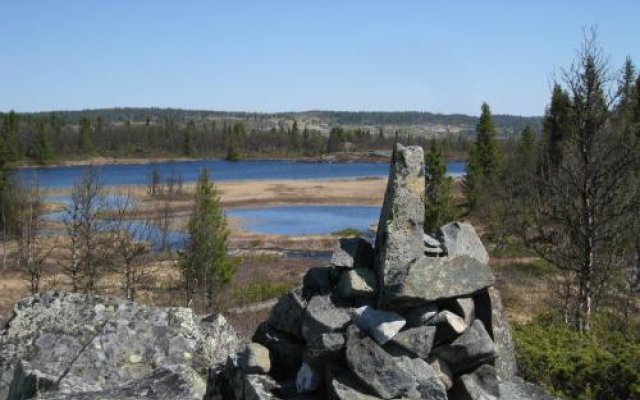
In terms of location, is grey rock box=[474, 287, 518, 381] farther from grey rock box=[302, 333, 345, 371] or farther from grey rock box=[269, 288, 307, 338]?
grey rock box=[269, 288, 307, 338]

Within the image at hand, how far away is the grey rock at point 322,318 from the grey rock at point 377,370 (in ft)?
1.88

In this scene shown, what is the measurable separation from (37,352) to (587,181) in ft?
47.4

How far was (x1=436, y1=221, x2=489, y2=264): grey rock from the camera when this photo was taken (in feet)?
26.2

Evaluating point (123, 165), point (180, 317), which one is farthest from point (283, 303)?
point (123, 165)

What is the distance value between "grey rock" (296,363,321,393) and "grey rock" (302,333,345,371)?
0.21ft

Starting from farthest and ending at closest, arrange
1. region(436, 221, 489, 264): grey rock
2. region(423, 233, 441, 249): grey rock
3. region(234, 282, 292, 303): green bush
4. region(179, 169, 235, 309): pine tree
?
region(234, 282, 292, 303): green bush, region(179, 169, 235, 309): pine tree, region(436, 221, 489, 264): grey rock, region(423, 233, 441, 249): grey rock

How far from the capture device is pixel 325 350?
6539 mm

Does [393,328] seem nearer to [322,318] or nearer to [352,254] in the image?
[322,318]

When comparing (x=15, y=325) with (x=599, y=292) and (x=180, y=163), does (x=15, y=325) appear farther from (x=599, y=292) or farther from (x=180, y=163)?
(x=180, y=163)

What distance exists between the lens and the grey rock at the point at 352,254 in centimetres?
758

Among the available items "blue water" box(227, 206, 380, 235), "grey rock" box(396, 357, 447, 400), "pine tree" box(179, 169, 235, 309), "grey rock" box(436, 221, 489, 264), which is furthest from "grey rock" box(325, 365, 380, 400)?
"blue water" box(227, 206, 380, 235)

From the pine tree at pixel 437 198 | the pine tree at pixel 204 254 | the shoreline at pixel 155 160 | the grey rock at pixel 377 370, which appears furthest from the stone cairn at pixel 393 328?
the shoreline at pixel 155 160

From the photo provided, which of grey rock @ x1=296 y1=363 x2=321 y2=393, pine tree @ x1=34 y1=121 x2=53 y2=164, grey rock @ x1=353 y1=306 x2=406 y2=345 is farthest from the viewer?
pine tree @ x1=34 y1=121 x2=53 y2=164

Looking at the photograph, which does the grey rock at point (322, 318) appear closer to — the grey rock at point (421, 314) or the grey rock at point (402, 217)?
the grey rock at point (402, 217)
